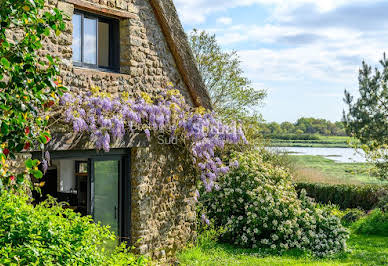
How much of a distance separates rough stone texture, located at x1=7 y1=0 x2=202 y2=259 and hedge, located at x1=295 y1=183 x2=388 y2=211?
7.78 meters

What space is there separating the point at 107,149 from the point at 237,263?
3.18 metres

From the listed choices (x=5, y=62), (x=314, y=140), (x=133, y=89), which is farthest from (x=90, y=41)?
(x=314, y=140)

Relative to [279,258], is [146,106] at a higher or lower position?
higher

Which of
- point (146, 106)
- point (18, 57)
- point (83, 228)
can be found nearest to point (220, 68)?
point (146, 106)

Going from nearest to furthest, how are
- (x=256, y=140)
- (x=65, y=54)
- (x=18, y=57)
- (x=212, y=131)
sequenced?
(x=18, y=57)
(x=65, y=54)
(x=212, y=131)
(x=256, y=140)

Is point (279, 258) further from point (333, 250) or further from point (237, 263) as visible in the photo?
point (333, 250)

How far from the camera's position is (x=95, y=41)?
7.45 metres

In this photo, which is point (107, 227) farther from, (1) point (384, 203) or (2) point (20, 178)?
(1) point (384, 203)

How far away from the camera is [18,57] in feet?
17.7

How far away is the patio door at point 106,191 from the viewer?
7.22 meters

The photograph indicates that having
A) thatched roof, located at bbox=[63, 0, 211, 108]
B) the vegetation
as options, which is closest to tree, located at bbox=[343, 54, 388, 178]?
thatched roof, located at bbox=[63, 0, 211, 108]

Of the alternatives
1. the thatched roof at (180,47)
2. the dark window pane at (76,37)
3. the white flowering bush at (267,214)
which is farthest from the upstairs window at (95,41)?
the white flowering bush at (267,214)

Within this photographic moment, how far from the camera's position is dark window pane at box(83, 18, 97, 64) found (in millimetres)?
7277

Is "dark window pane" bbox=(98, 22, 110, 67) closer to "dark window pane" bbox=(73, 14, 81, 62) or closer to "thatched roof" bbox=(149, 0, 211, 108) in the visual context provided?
"dark window pane" bbox=(73, 14, 81, 62)
